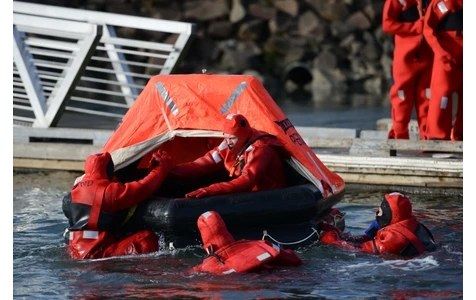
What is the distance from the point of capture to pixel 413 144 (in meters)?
13.8

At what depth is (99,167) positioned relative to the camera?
10195mm

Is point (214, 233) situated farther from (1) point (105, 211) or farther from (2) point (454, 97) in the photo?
(2) point (454, 97)

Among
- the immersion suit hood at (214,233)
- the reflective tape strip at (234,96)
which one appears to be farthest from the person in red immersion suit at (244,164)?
the immersion suit hood at (214,233)

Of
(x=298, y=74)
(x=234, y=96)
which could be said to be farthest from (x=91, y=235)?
(x=298, y=74)

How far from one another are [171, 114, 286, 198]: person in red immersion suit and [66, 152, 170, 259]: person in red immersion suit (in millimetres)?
427

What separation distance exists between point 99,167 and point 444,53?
4904 mm

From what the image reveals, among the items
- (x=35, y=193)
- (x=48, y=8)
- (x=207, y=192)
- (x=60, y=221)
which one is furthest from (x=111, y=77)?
(x=207, y=192)

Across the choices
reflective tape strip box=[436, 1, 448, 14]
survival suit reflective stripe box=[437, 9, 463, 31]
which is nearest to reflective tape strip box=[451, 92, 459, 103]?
survival suit reflective stripe box=[437, 9, 463, 31]

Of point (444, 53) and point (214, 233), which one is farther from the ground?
point (444, 53)

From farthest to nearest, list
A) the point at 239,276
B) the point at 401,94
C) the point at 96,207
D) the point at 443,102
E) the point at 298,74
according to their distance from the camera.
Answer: the point at 298,74 < the point at 401,94 < the point at 443,102 < the point at 96,207 < the point at 239,276

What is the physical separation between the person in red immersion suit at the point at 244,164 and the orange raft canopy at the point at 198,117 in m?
0.20

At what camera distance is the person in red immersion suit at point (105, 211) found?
10.1 metres

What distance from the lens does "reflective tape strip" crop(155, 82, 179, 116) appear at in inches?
443

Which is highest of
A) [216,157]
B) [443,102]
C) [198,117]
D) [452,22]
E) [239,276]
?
[452,22]
